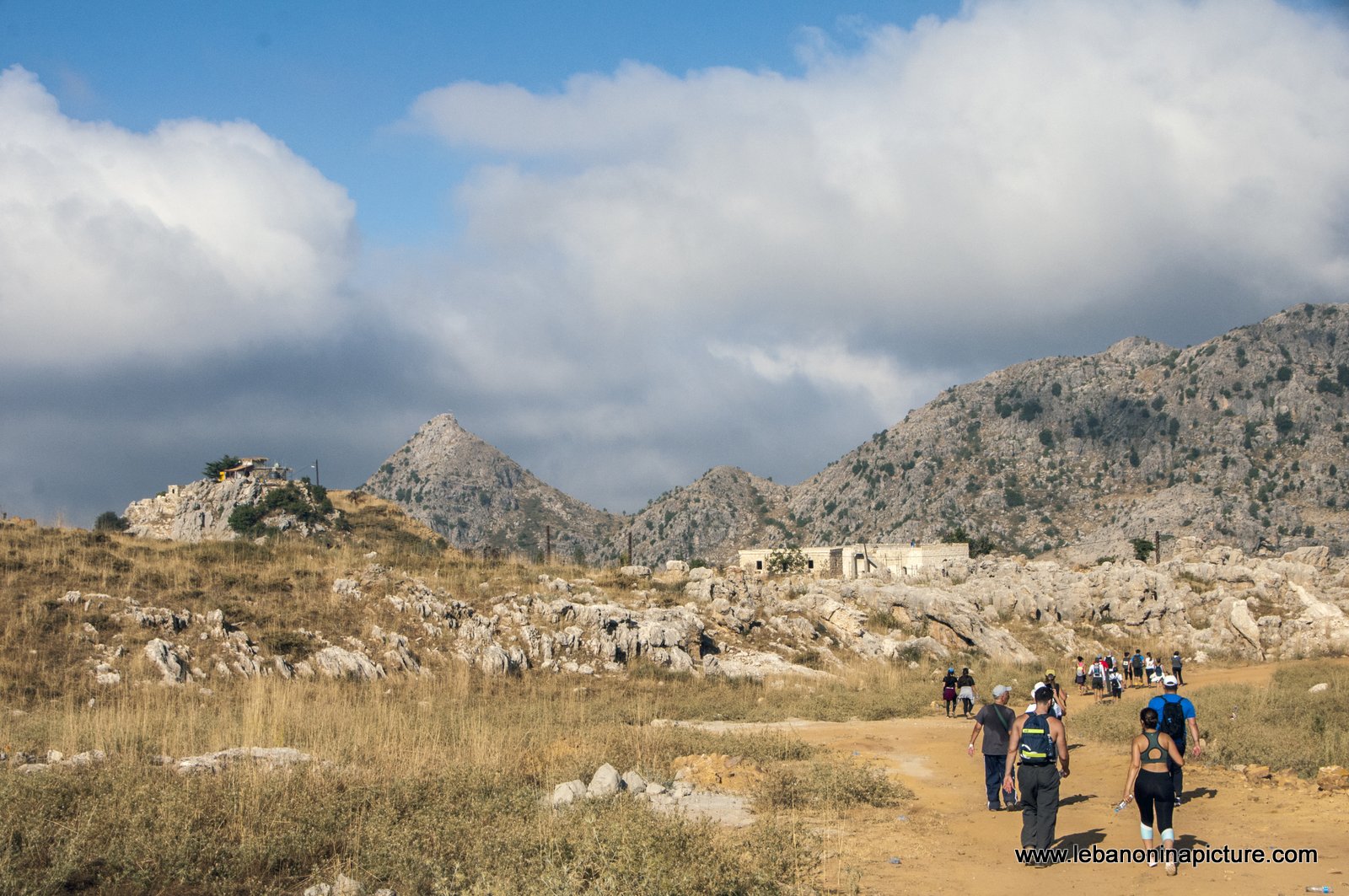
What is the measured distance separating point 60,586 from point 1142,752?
26.6 m

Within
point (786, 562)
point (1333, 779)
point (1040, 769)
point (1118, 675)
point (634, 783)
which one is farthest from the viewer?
point (786, 562)

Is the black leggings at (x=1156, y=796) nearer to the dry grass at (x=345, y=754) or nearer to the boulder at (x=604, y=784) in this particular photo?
the dry grass at (x=345, y=754)

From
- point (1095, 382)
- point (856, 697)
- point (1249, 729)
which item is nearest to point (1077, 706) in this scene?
point (856, 697)

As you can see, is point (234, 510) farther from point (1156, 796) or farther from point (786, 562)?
point (1156, 796)

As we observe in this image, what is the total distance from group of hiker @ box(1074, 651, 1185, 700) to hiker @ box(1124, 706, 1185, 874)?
68.3 feet

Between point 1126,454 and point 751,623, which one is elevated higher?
point 1126,454

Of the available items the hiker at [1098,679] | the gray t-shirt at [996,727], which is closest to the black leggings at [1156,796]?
the gray t-shirt at [996,727]

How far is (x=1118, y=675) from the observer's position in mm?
32625

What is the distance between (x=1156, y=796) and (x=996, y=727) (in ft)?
12.1

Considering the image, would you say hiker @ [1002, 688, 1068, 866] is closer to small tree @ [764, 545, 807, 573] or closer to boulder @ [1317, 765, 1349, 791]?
boulder @ [1317, 765, 1349, 791]

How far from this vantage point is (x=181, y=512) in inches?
2908

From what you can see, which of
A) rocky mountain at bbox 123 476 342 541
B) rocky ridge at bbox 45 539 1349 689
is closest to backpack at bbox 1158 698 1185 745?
rocky ridge at bbox 45 539 1349 689

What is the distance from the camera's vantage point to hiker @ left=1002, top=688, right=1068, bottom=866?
11156 millimetres

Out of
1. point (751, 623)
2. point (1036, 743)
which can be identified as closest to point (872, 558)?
point (751, 623)
